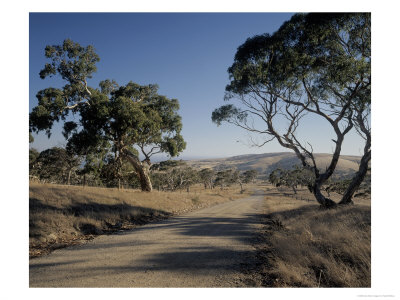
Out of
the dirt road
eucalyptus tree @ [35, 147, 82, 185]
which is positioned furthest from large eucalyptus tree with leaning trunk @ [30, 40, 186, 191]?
eucalyptus tree @ [35, 147, 82, 185]

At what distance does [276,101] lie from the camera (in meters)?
14.8

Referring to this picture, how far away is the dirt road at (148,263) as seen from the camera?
14.2ft

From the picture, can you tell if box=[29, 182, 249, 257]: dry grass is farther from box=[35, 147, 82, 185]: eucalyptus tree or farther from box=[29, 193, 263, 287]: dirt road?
box=[35, 147, 82, 185]: eucalyptus tree

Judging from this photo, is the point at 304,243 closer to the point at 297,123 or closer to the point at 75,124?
the point at 297,123

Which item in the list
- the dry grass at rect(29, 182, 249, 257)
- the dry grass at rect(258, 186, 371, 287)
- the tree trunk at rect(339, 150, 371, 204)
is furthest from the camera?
the tree trunk at rect(339, 150, 371, 204)

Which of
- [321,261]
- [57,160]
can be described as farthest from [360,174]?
[57,160]

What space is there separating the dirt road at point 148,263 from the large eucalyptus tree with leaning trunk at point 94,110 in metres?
10.6

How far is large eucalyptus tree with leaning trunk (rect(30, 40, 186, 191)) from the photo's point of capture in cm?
1597

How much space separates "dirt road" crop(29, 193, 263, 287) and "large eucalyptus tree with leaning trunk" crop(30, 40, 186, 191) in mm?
10631

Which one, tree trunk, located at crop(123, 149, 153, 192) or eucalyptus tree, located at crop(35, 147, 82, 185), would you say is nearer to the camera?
tree trunk, located at crop(123, 149, 153, 192)

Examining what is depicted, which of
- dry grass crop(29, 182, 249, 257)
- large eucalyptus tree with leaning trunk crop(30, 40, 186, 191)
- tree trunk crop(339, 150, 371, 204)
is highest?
large eucalyptus tree with leaning trunk crop(30, 40, 186, 191)

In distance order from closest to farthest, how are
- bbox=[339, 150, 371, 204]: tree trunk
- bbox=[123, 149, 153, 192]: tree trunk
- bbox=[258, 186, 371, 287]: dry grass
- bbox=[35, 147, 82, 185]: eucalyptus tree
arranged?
bbox=[258, 186, 371, 287]: dry grass
bbox=[339, 150, 371, 204]: tree trunk
bbox=[123, 149, 153, 192]: tree trunk
bbox=[35, 147, 82, 185]: eucalyptus tree
